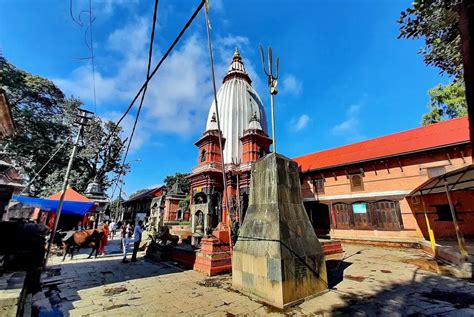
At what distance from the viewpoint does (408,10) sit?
5652mm

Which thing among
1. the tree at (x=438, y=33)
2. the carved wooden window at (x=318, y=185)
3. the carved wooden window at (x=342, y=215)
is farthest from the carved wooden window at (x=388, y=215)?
the tree at (x=438, y=33)

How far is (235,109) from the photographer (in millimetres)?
25828

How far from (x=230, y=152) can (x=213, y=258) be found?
1687 centimetres

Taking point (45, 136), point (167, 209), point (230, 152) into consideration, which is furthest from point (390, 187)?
point (45, 136)

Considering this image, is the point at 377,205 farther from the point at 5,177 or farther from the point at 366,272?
the point at 5,177

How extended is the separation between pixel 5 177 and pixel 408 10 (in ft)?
32.7

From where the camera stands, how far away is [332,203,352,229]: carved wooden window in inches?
661

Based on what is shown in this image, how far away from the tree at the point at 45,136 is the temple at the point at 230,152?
891 centimetres

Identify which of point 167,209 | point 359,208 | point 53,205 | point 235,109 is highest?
point 235,109

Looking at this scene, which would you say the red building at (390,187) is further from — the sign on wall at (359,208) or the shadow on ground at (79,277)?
the shadow on ground at (79,277)

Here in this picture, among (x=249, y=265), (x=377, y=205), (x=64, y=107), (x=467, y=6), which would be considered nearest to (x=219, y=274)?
(x=249, y=265)

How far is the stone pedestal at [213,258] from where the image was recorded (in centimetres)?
779

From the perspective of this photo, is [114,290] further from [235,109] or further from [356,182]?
[235,109]

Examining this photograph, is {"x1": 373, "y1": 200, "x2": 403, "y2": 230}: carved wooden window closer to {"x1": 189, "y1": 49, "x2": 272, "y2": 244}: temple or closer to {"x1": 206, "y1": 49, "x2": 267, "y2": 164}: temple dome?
{"x1": 189, "y1": 49, "x2": 272, "y2": 244}: temple
